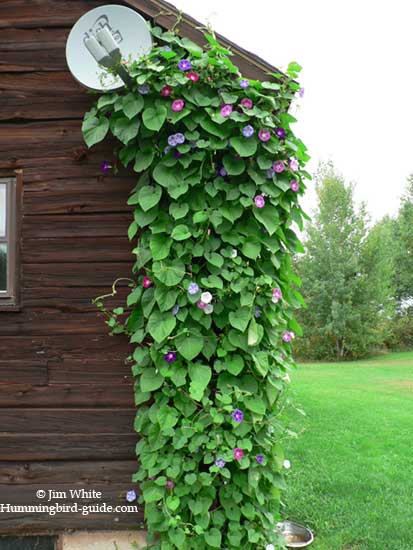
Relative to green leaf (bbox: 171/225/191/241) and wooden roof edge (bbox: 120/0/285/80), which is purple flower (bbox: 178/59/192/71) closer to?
wooden roof edge (bbox: 120/0/285/80)

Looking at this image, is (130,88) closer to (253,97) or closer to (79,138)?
(79,138)

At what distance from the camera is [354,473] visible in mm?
5094

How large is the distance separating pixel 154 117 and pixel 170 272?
0.80 meters

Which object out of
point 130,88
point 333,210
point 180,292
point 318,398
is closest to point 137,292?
point 180,292

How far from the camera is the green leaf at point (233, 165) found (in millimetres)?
2773

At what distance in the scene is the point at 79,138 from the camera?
3059mm

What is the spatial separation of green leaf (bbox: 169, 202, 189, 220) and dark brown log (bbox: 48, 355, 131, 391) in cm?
87

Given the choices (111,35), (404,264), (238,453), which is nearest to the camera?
(238,453)

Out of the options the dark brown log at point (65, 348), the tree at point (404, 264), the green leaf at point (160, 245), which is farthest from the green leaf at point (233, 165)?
the tree at point (404, 264)

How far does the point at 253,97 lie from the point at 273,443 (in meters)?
1.85

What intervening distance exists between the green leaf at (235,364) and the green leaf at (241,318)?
0.17 metres

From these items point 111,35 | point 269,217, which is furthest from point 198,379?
point 111,35

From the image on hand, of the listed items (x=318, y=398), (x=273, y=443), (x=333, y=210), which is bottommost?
(x=318, y=398)

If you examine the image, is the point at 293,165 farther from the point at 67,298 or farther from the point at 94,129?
the point at 67,298
